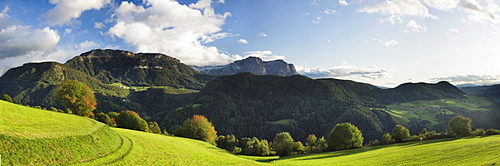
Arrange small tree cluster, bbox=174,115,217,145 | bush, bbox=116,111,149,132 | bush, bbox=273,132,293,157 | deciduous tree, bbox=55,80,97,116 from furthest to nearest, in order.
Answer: small tree cluster, bbox=174,115,217,145 → bush, bbox=273,132,293,157 → bush, bbox=116,111,149,132 → deciduous tree, bbox=55,80,97,116

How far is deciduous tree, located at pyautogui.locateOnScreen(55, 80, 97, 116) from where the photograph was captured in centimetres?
7225

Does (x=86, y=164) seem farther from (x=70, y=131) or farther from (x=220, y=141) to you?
(x=220, y=141)

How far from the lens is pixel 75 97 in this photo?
73.1 m

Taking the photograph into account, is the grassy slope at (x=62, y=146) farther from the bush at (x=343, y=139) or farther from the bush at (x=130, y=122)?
the bush at (x=343, y=139)

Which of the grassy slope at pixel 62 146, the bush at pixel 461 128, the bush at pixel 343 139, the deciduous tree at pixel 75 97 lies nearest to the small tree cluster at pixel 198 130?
the deciduous tree at pixel 75 97

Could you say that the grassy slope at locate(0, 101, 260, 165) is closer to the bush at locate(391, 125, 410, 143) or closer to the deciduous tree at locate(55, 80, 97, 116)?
the deciduous tree at locate(55, 80, 97, 116)

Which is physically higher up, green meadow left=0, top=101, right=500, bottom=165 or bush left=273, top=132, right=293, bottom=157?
green meadow left=0, top=101, right=500, bottom=165

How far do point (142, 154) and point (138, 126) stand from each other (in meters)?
63.5

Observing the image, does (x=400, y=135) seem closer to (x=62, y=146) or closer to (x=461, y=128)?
(x=461, y=128)

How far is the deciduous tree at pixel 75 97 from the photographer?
72.2m

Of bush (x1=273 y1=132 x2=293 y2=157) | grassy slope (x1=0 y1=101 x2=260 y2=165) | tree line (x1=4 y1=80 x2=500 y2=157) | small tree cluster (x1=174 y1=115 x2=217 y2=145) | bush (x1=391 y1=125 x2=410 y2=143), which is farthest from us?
small tree cluster (x1=174 y1=115 x2=217 y2=145)

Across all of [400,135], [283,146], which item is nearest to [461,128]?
[400,135]

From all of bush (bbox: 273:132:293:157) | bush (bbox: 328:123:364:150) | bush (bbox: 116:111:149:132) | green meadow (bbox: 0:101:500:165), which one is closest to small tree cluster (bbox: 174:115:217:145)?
bush (bbox: 116:111:149:132)

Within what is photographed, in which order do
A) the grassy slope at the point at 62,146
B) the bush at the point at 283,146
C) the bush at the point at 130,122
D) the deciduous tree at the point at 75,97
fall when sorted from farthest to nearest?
the bush at the point at 283,146, the bush at the point at 130,122, the deciduous tree at the point at 75,97, the grassy slope at the point at 62,146
